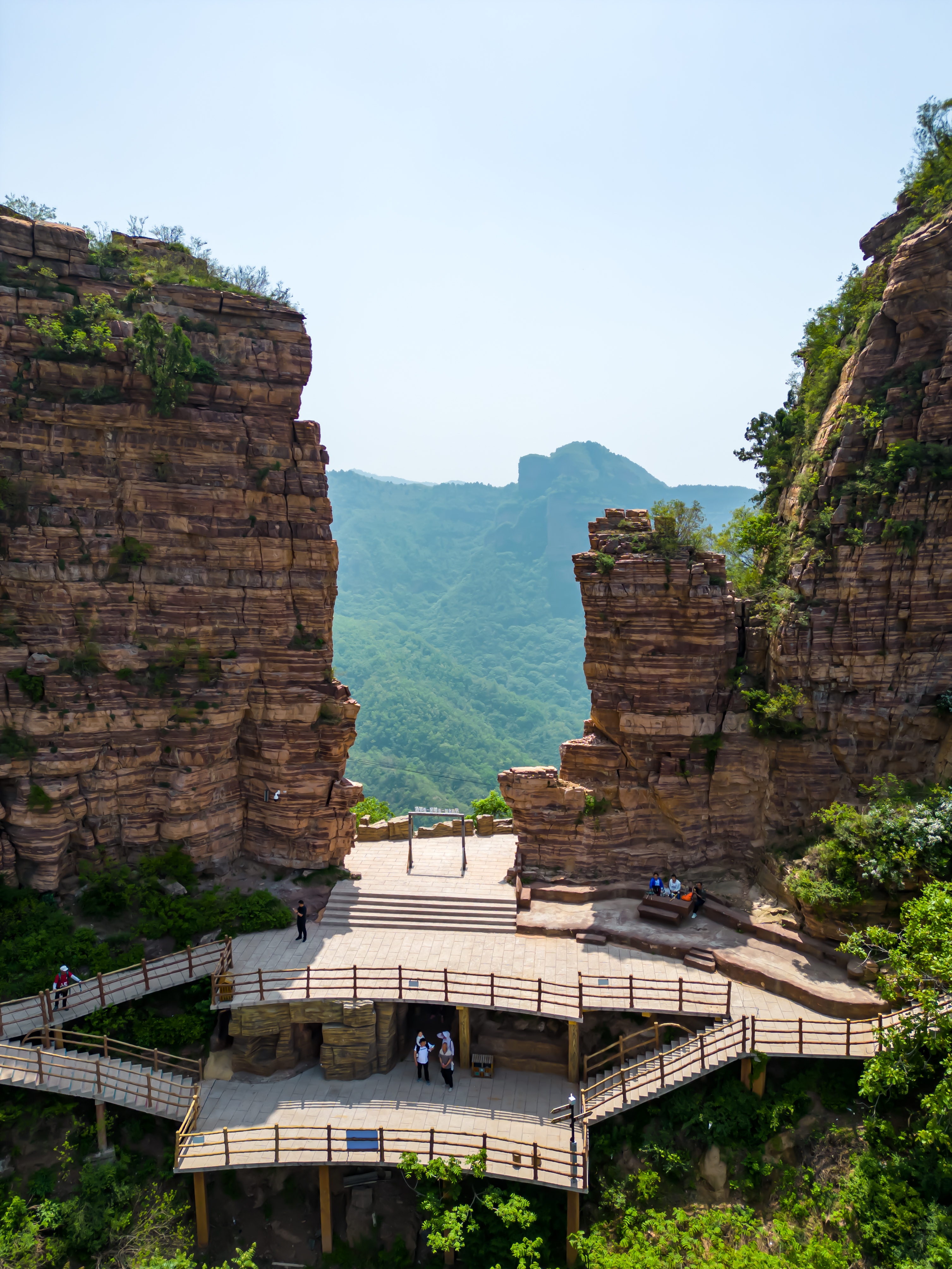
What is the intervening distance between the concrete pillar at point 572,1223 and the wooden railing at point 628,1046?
313 centimetres

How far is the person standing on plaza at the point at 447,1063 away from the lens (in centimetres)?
2053

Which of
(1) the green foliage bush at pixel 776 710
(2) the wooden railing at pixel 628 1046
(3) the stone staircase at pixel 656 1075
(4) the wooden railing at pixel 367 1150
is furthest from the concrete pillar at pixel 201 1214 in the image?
(1) the green foliage bush at pixel 776 710

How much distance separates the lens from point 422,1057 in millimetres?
20688

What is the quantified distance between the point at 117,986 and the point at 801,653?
2514 centimetres

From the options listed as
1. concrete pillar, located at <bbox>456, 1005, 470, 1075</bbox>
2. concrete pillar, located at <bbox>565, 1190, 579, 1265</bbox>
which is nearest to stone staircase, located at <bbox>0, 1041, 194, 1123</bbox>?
concrete pillar, located at <bbox>456, 1005, 470, 1075</bbox>

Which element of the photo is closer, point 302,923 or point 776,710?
point 302,923

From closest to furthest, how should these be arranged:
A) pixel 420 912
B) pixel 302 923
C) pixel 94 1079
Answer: pixel 94 1079, pixel 302 923, pixel 420 912

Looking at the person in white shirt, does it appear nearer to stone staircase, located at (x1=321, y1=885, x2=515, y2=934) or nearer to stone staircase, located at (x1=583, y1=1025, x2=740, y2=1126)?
stone staircase, located at (x1=321, y1=885, x2=515, y2=934)

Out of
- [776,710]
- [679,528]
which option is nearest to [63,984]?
[776,710]

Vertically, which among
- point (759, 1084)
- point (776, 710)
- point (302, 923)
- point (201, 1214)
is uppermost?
point (776, 710)

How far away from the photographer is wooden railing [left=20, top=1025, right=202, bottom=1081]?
65.2ft

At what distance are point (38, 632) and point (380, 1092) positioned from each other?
719 inches

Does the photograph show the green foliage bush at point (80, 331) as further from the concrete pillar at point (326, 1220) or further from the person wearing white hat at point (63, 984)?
the concrete pillar at point (326, 1220)

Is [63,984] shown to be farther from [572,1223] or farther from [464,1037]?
[572,1223]
